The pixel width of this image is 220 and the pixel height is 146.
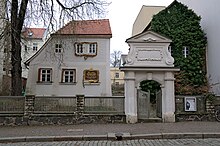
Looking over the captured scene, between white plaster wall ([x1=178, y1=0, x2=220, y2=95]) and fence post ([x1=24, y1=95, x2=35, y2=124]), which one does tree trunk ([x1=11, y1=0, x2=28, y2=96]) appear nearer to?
fence post ([x1=24, y1=95, x2=35, y2=124])

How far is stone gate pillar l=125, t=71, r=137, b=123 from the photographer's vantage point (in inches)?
770

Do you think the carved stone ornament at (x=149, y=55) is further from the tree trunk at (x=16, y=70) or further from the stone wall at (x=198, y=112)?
the tree trunk at (x=16, y=70)

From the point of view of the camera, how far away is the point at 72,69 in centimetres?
3431

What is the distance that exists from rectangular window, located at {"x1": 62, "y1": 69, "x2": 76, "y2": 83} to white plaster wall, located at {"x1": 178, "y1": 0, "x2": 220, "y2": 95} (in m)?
13.9

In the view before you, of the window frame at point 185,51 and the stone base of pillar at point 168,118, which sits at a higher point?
the window frame at point 185,51

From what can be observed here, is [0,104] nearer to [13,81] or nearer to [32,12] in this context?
[13,81]

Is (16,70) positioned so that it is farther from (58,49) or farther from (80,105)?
(58,49)

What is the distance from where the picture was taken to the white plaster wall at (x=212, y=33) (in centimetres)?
2811

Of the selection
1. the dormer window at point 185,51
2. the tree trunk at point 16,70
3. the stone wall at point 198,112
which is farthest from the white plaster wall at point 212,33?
the tree trunk at point 16,70

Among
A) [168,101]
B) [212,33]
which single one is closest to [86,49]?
[212,33]

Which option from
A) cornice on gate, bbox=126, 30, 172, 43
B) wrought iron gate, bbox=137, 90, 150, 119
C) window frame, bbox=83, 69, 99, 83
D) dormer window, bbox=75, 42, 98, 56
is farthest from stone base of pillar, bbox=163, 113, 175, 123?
dormer window, bbox=75, 42, 98, 56

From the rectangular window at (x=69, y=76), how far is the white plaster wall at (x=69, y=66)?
38cm

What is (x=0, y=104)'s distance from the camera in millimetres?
19281

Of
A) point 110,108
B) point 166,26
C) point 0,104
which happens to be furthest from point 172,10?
point 0,104
